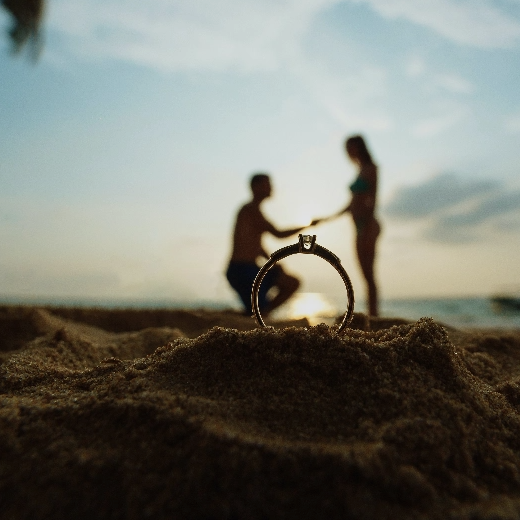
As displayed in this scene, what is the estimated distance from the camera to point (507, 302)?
16688mm

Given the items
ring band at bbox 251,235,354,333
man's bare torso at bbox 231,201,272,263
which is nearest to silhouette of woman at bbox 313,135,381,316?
man's bare torso at bbox 231,201,272,263

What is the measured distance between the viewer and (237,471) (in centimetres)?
130

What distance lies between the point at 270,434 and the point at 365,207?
506 centimetres

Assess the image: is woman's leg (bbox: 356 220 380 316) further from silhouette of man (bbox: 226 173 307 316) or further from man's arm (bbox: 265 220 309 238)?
man's arm (bbox: 265 220 309 238)

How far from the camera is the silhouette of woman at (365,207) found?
6062 millimetres

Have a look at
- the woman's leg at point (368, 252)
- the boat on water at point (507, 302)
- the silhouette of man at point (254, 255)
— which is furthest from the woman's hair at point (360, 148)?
the boat on water at point (507, 302)

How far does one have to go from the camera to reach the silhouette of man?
5.94m

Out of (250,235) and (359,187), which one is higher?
(359,187)

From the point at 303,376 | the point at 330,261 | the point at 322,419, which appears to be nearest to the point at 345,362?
the point at 303,376

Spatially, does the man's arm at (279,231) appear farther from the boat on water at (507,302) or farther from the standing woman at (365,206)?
the boat on water at (507,302)

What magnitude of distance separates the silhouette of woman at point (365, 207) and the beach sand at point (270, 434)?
3947 millimetres

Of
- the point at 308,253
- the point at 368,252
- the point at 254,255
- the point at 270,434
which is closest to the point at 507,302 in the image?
the point at 368,252

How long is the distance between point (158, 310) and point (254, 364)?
4.70 metres

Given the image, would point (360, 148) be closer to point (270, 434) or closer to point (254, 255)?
point (254, 255)
